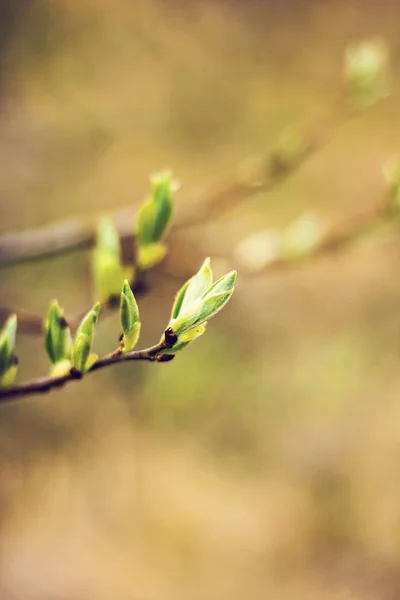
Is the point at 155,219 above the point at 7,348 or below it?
above

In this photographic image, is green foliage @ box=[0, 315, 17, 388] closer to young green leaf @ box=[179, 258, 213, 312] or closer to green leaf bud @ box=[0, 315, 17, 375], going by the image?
green leaf bud @ box=[0, 315, 17, 375]

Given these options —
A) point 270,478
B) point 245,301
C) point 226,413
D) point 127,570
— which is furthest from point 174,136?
point 127,570

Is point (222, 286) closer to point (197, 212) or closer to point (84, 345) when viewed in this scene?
point (84, 345)

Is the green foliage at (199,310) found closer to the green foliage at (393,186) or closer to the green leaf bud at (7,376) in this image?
the green leaf bud at (7,376)

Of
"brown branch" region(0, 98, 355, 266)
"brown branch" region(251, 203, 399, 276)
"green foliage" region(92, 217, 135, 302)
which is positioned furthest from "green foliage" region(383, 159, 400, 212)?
"green foliage" region(92, 217, 135, 302)

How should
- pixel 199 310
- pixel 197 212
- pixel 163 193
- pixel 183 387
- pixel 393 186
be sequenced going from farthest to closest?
1. pixel 183 387
2. pixel 197 212
3. pixel 393 186
4. pixel 163 193
5. pixel 199 310

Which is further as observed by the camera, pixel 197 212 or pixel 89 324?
pixel 197 212

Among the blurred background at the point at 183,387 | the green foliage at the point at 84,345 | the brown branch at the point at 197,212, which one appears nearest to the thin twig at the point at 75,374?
the green foliage at the point at 84,345

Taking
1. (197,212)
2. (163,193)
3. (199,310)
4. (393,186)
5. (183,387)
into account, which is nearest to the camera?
(199,310)

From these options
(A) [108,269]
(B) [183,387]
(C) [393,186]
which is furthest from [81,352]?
(B) [183,387]
